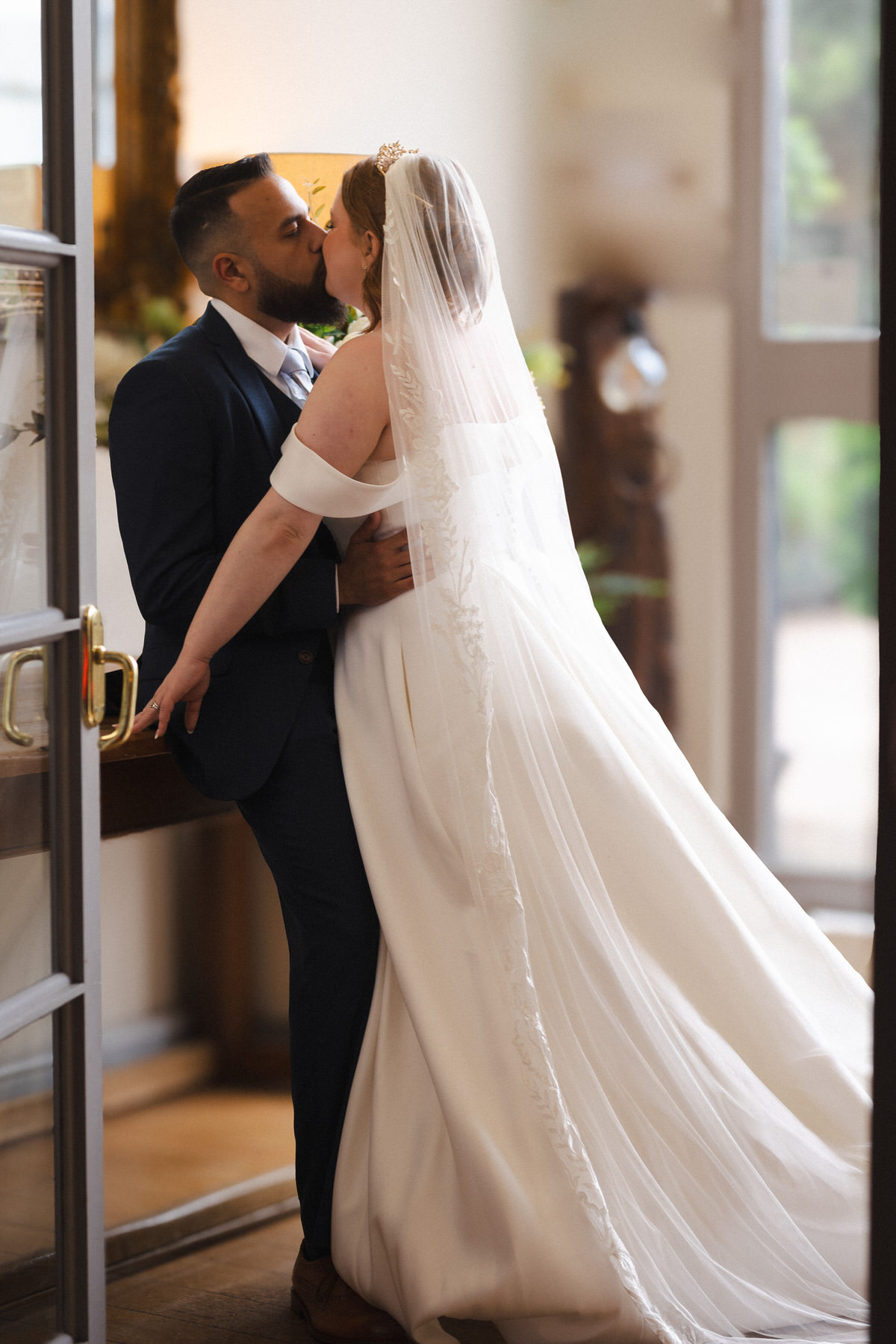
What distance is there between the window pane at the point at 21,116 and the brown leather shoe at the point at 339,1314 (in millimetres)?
1556

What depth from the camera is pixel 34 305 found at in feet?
5.55

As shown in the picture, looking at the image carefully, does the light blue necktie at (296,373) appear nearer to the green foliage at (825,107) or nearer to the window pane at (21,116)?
the window pane at (21,116)

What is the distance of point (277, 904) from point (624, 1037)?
0.93 metres

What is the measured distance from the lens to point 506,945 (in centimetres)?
195

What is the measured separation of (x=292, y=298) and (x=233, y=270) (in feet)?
0.34

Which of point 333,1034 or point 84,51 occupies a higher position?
point 84,51

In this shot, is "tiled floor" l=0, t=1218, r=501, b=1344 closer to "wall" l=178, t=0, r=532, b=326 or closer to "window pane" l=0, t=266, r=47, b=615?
"window pane" l=0, t=266, r=47, b=615

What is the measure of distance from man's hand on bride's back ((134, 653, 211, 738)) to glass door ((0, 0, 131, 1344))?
0.21 metres

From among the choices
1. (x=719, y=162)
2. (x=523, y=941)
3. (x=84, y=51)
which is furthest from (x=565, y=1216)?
(x=719, y=162)

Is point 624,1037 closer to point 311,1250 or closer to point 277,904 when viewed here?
point 311,1250

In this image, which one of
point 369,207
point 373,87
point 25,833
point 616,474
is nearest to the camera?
point 25,833

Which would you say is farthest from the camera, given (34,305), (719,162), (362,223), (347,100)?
(719,162)

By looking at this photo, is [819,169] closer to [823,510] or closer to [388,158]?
[823,510]

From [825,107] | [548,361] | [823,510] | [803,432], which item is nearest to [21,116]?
[548,361]
